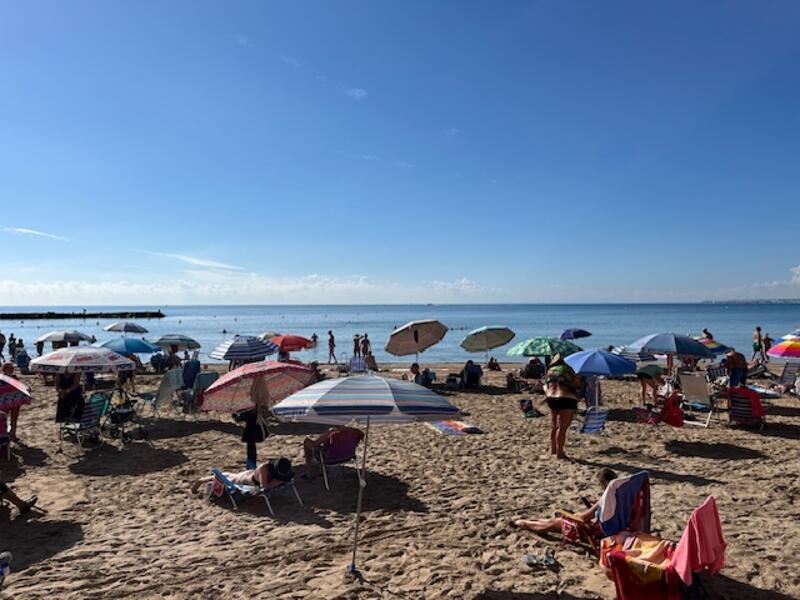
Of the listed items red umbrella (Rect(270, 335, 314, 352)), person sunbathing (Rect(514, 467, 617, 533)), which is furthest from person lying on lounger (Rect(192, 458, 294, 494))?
red umbrella (Rect(270, 335, 314, 352))

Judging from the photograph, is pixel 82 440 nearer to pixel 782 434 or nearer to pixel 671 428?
pixel 671 428

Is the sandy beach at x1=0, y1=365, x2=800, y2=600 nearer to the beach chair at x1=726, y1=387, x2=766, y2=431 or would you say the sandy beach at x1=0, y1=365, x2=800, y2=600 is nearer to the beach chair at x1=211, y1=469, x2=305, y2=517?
the beach chair at x1=211, y1=469, x2=305, y2=517

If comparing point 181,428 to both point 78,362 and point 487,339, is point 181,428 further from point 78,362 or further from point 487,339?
point 487,339

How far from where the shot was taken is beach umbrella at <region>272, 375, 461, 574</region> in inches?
173

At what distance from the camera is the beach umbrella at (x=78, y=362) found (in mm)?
9555

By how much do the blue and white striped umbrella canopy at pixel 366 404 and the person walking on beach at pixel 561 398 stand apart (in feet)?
14.3

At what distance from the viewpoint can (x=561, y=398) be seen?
8477 mm

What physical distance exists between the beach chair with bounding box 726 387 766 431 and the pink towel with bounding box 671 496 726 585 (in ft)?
25.9

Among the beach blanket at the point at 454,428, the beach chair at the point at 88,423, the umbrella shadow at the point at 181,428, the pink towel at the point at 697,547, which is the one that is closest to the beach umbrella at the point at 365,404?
the pink towel at the point at 697,547

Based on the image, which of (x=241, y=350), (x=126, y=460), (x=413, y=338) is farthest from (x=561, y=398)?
(x=413, y=338)

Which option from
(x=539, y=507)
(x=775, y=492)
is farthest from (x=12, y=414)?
(x=775, y=492)

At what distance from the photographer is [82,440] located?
978 cm

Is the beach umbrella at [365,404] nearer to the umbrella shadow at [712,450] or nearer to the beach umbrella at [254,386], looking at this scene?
the beach umbrella at [254,386]

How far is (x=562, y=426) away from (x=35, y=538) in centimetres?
743
